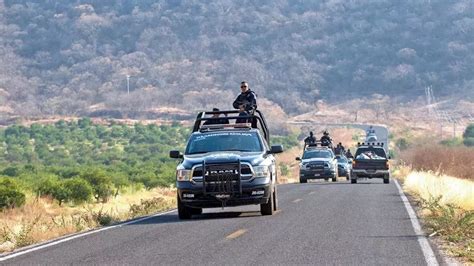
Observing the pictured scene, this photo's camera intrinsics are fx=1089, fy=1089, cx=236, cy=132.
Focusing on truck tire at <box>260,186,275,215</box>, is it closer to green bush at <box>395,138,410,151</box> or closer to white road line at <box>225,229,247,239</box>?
white road line at <box>225,229,247,239</box>

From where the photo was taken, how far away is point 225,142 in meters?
23.1

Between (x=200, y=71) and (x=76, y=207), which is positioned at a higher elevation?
(x=200, y=71)

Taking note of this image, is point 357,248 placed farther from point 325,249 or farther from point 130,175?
point 130,175

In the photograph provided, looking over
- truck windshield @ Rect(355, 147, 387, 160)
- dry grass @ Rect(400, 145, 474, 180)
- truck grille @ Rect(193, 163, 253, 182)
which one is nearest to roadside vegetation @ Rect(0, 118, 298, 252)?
truck grille @ Rect(193, 163, 253, 182)

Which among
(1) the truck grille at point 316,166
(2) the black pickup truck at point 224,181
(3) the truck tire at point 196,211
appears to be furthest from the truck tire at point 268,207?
(1) the truck grille at point 316,166

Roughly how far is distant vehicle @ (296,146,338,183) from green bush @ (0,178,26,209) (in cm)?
1615

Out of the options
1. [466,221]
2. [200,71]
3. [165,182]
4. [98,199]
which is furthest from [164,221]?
[200,71]

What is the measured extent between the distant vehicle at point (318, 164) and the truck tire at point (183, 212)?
94.6 feet

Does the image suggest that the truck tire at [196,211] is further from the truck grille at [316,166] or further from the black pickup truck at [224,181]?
the truck grille at [316,166]

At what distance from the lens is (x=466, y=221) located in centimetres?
1817

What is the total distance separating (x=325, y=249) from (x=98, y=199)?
29685 millimetres

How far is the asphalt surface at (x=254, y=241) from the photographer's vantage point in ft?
46.9

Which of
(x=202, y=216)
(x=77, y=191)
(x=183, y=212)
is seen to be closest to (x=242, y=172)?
(x=183, y=212)

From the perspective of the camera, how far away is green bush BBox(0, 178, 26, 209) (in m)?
37.2
